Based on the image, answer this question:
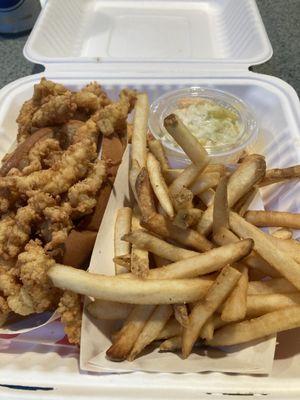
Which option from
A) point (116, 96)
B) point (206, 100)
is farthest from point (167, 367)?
point (116, 96)

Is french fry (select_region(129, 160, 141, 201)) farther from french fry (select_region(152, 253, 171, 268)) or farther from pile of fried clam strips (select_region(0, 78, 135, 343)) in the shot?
french fry (select_region(152, 253, 171, 268))

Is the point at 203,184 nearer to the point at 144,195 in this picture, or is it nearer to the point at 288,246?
the point at 144,195

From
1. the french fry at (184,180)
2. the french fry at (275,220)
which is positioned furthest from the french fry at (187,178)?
the french fry at (275,220)

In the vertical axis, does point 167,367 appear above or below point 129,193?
below

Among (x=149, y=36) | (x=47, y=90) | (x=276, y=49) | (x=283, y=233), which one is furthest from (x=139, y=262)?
(x=276, y=49)

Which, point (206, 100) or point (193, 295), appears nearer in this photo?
point (193, 295)

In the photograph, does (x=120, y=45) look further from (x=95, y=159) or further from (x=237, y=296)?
(x=237, y=296)

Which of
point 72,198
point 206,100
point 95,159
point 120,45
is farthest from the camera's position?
point 120,45
